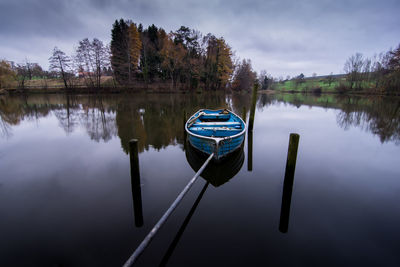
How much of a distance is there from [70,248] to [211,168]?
12.9 feet

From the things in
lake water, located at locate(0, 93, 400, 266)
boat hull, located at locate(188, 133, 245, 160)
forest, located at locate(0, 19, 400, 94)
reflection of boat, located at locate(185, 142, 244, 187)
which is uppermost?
forest, located at locate(0, 19, 400, 94)

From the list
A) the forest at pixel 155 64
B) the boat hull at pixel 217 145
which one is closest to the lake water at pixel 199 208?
the boat hull at pixel 217 145

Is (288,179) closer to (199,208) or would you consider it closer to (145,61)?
(199,208)

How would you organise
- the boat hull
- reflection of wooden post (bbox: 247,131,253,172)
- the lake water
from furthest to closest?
reflection of wooden post (bbox: 247,131,253,172) < the boat hull < the lake water

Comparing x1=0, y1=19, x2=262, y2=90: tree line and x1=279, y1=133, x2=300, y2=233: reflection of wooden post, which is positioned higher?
x1=0, y1=19, x2=262, y2=90: tree line

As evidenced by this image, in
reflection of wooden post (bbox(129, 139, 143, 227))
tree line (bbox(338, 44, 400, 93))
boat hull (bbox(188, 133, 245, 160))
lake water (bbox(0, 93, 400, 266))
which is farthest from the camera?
tree line (bbox(338, 44, 400, 93))

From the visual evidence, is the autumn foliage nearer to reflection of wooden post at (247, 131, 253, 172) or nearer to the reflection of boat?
reflection of wooden post at (247, 131, 253, 172)

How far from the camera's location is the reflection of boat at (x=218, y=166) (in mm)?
5332

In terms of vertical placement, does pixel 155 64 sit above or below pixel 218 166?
above

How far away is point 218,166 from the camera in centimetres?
576

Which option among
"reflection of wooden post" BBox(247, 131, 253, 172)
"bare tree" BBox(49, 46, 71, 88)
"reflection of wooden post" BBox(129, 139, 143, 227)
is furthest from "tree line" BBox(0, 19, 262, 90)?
"reflection of wooden post" BBox(129, 139, 143, 227)

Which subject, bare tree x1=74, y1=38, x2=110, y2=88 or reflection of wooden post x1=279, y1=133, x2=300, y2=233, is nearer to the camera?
reflection of wooden post x1=279, y1=133, x2=300, y2=233

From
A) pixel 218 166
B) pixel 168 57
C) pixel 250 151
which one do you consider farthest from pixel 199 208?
pixel 168 57

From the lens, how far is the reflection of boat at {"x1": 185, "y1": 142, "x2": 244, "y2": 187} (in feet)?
17.5
